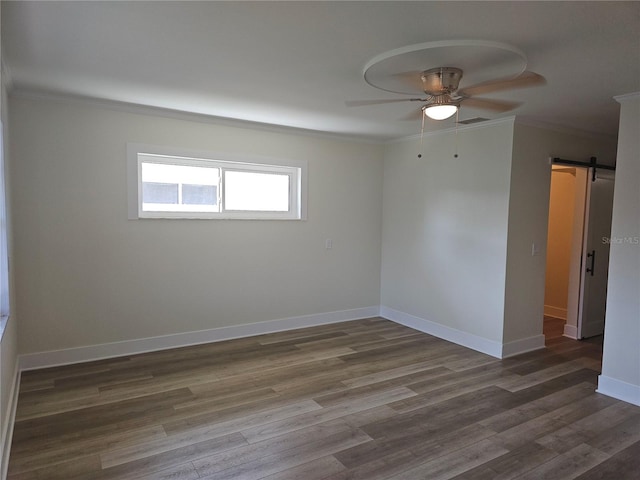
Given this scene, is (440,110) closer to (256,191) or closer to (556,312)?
(256,191)

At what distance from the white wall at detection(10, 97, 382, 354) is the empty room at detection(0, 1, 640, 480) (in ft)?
0.07

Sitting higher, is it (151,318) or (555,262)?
(555,262)

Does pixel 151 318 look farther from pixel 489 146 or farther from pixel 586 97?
pixel 586 97

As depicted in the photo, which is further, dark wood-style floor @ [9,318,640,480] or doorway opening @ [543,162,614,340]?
doorway opening @ [543,162,614,340]

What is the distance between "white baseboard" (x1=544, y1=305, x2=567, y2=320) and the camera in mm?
5893

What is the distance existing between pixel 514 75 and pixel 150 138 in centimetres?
326

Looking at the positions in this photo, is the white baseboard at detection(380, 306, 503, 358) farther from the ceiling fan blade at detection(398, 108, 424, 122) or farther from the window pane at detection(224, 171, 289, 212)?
the ceiling fan blade at detection(398, 108, 424, 122)

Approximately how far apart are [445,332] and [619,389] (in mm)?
1778

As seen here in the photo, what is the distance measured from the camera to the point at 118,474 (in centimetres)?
225

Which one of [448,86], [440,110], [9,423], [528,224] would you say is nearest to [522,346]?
[528,224]

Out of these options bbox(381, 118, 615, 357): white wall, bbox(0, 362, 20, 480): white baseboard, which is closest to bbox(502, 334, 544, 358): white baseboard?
bbox(381, 118, 615, 357): white wall

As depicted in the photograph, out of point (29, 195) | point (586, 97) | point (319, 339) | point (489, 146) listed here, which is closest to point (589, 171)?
point (489, 146)

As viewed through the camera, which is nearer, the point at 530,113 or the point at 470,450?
the point at 470,450

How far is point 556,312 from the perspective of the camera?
19.7ft
